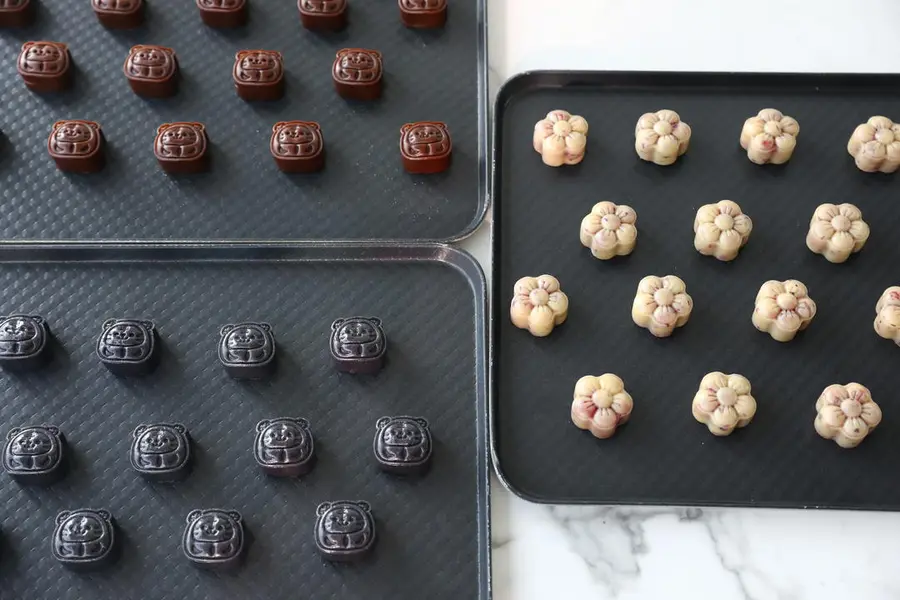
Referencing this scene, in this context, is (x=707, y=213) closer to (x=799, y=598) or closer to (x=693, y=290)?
(x=693, y=290)

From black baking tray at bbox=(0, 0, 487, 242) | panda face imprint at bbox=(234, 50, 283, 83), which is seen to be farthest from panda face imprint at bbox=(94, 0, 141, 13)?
panda face imprint at bbox=(234, 50, 283, 83)

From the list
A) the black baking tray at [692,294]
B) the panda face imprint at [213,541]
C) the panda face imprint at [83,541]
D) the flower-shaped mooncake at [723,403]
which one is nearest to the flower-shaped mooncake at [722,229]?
the black baking tray at [692,294]

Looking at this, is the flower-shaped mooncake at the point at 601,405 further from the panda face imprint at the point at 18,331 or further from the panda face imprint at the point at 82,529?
the panda face imprint at the point at 18,331

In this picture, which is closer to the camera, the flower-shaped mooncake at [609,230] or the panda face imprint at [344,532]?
the panda face imprint at [344,532]

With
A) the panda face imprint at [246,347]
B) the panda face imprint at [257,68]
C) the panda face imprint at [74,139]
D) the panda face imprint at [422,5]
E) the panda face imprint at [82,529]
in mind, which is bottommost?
the panda face imprint at [82,529]

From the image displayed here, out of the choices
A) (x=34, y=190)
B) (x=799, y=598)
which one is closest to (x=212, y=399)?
(x=34, y=190)

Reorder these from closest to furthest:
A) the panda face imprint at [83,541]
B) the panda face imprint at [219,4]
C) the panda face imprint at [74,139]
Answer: the panda face imprint at [83,541] < the panda face imprint at [74,139] < the panda face imprint at [219,4]
